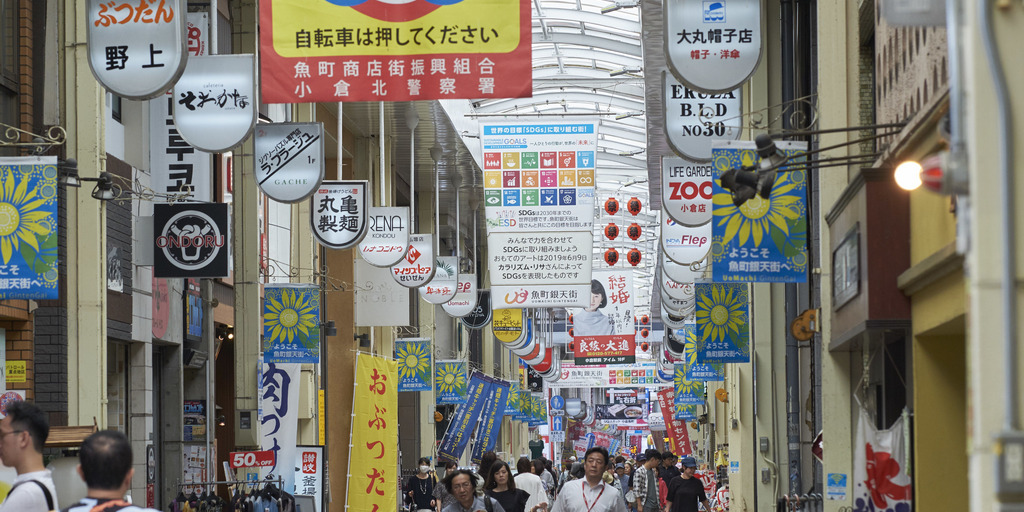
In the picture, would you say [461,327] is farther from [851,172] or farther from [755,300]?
[851,172]

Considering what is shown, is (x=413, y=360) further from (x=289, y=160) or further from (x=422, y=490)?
(x=289, y=160)

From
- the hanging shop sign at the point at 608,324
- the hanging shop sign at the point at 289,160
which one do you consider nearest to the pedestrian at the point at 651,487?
the hanging shop sign at the point at 289,160

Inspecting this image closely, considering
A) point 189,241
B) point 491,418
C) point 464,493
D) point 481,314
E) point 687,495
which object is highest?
point 189,241

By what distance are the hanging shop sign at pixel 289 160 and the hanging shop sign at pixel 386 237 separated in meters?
4.82

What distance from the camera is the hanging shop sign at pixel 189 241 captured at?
13.0 metres

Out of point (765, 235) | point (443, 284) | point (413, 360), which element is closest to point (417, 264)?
point (443, 284)

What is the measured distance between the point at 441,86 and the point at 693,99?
405 centimetres

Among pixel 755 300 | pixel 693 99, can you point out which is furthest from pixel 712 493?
pixel 693 99

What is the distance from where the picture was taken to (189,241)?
13156 mm

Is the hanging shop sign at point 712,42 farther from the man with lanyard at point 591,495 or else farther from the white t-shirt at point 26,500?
the white t-shirt at point 26,500

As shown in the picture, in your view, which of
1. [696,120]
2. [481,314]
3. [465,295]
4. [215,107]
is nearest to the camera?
[215,107]

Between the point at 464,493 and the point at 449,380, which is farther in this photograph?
the point at 449,380

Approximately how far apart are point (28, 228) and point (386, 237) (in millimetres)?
7942

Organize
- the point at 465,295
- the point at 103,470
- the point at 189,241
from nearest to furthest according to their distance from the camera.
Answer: the point at 103,470 < the point at 189,241 < the point at 465,295
